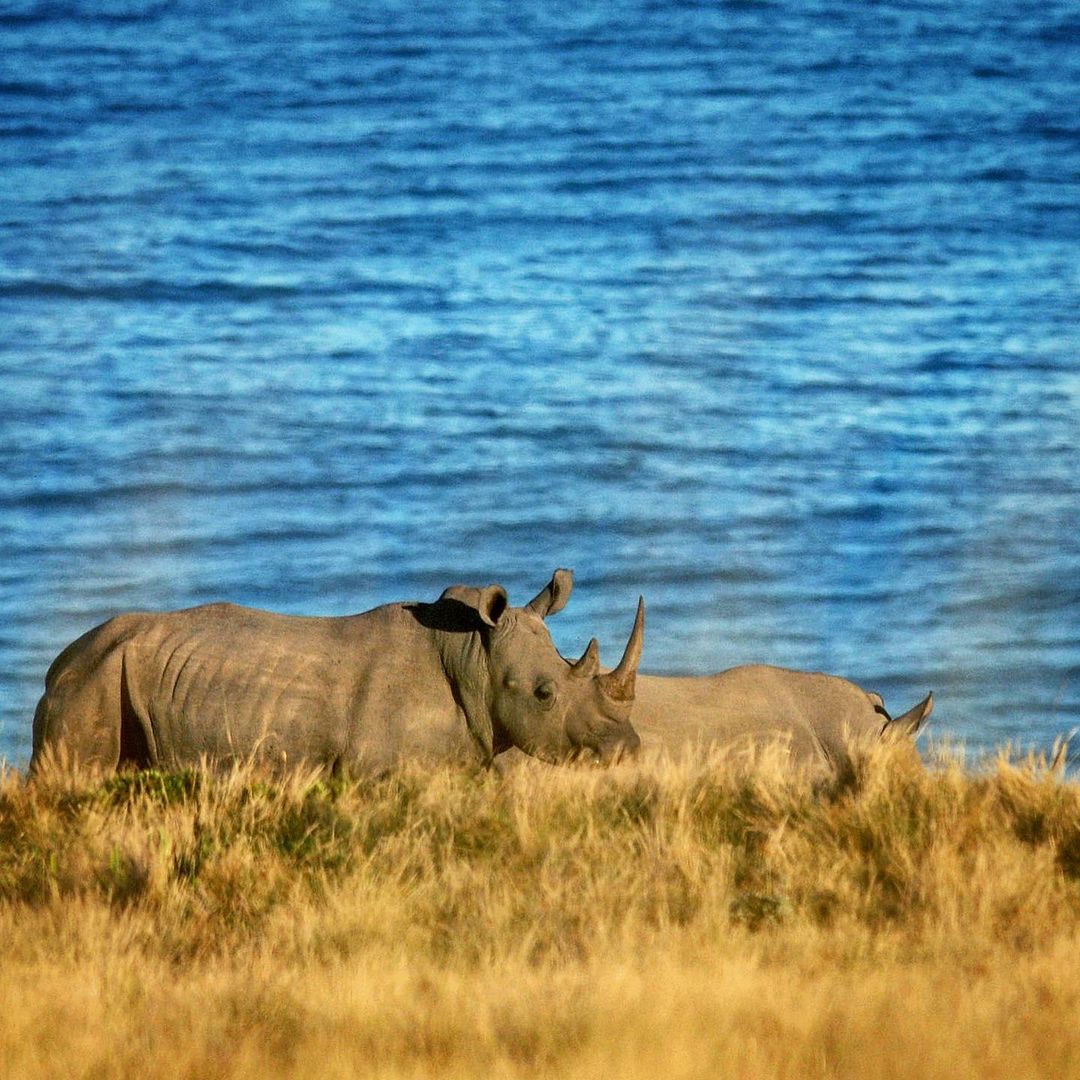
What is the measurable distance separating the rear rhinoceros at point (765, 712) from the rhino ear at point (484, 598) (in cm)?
110

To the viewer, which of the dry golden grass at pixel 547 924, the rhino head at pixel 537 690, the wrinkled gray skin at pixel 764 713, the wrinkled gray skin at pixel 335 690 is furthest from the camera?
the wrinkled gray skin at pixel 764 713

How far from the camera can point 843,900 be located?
6887mm

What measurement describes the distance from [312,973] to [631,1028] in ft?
3.75

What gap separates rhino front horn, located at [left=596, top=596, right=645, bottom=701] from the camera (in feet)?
31.5

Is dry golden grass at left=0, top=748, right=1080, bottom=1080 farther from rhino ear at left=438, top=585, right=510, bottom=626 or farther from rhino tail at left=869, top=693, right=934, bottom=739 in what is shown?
rhino tail at left=869, top=693, right=934, bottom=739

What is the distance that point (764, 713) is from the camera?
34.9 feet

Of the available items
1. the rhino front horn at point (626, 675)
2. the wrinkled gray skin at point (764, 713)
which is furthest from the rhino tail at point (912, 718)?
the rhino front horn at point (626, 675)

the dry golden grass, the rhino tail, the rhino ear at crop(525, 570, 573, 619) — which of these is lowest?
the rhino tail

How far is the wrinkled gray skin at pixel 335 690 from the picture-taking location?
30.0ft

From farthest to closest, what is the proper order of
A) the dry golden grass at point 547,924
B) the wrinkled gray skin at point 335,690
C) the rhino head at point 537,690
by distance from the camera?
the rhino head at point 537,690
the wrinkled gray skin at point 335,690
the dry golden grass at point 547,924

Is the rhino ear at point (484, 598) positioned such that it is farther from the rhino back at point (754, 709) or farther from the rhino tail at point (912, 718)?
the rhino tail at point (912, 718)

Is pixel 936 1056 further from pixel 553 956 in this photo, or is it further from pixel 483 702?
pixel 483 702

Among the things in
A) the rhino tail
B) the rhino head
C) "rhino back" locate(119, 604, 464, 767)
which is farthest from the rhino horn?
the rhino tail

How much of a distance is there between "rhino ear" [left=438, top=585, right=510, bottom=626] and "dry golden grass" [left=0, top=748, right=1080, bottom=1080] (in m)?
0.97
